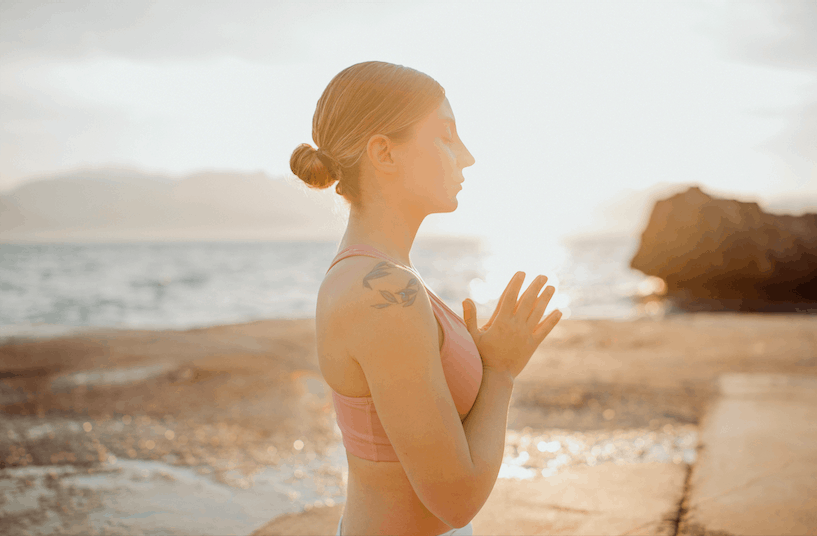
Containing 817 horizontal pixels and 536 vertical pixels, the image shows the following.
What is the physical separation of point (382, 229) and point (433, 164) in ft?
0.71

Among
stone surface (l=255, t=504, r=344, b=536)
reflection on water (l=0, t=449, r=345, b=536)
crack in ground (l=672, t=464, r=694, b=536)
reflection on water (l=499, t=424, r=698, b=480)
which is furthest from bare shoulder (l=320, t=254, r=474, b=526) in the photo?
reflection on water (l=499, t=424, r=698, b=480)

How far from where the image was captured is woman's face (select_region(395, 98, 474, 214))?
1.42m

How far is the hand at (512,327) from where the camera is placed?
142 cm

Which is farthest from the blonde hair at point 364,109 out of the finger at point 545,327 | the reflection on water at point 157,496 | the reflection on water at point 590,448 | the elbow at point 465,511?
the reflection on water at point 590,448

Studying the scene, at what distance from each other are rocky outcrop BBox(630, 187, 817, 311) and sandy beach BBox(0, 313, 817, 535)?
22.7m

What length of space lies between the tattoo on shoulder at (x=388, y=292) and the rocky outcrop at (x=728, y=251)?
29.9 meters

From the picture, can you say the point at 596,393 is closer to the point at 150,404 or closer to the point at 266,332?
the point at 150,404

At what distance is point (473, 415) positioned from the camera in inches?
52.8

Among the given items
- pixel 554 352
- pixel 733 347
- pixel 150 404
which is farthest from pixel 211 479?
pixel 733 347

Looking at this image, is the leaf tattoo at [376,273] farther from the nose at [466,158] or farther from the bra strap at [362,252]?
the nose at [466,158]

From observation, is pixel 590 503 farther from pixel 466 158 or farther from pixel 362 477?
pixel 466 158

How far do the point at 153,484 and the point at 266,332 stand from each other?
25.6 ft

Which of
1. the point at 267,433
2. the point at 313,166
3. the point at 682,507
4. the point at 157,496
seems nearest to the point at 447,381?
the point at 313,166

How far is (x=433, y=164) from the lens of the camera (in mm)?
1435
